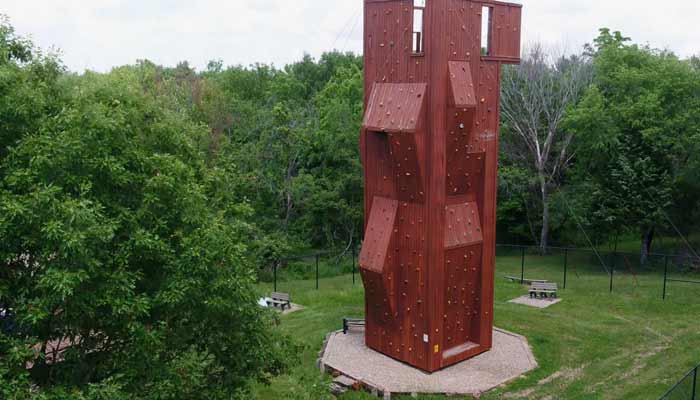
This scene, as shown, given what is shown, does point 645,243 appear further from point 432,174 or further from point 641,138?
point 432,174

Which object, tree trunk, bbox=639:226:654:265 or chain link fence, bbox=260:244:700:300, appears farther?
tree trunk, bbox=639:226:654:265

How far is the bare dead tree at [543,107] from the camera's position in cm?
3067

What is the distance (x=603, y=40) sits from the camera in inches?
1336

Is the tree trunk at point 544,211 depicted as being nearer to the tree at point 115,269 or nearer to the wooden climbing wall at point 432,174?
the wooden climbing wall at point 432,174

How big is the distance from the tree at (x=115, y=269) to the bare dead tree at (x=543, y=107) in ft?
77.2

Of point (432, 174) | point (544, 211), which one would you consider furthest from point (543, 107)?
point (432, 174)

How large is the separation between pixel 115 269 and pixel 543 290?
17.4 metres

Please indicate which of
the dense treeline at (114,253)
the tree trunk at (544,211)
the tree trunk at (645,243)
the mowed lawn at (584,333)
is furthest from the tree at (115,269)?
the tree trunk at (544,211)

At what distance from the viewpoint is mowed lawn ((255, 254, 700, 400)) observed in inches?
576

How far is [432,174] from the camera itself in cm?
1479

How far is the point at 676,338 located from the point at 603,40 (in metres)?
20.8

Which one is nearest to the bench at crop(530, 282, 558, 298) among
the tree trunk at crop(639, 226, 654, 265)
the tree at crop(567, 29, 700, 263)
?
the tree at crop(567, 29, 700, 263)

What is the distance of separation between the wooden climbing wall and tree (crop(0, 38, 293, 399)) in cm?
575

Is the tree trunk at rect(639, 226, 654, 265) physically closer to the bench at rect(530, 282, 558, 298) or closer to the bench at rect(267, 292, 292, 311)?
the bench at rect(530, 282, 558, 298)
